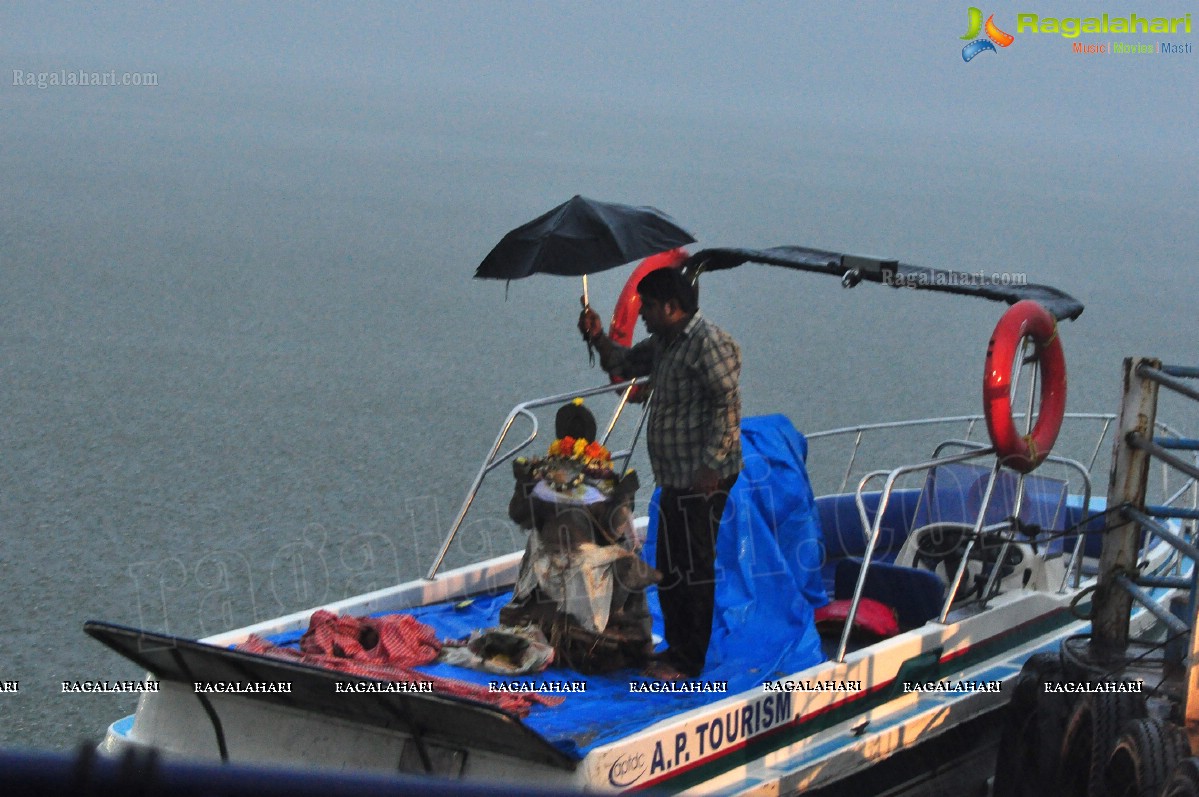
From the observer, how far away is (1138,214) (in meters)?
40.8

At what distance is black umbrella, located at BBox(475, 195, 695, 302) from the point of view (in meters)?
7.19

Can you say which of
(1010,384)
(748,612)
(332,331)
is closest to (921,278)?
(1010,384)

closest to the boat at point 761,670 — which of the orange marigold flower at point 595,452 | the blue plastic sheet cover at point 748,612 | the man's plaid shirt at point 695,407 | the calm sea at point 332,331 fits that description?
the blue plastic sheet cover at point 748,612

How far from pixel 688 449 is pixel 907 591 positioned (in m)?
1.81

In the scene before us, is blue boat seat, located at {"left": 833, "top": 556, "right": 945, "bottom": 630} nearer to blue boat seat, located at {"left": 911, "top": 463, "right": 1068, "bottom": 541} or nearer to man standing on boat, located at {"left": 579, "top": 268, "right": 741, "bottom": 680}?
blue boat seat, located at {"left": 911, "top": 463, "right": 1068, "bottom": 541}

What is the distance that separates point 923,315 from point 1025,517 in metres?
14.6

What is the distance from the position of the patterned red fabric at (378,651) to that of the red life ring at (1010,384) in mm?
2404

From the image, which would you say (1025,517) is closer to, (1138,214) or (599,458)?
(599,458)

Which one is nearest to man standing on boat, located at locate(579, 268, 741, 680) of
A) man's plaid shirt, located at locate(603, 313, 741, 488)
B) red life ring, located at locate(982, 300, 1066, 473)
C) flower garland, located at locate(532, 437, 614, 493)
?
man's plaid shirt, located at locate(603, 313, 741, 488)

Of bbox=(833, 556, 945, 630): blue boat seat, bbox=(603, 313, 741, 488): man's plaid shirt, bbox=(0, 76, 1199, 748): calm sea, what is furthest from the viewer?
bbox=(0, 76, 1199, 748): calm sea

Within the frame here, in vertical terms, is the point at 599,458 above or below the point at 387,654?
above

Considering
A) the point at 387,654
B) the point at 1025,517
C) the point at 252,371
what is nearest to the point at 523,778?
the point at 387,654

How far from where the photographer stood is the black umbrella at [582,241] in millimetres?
7188

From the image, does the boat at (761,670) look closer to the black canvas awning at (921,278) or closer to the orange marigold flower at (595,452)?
the black canvas awning at (921,278)
